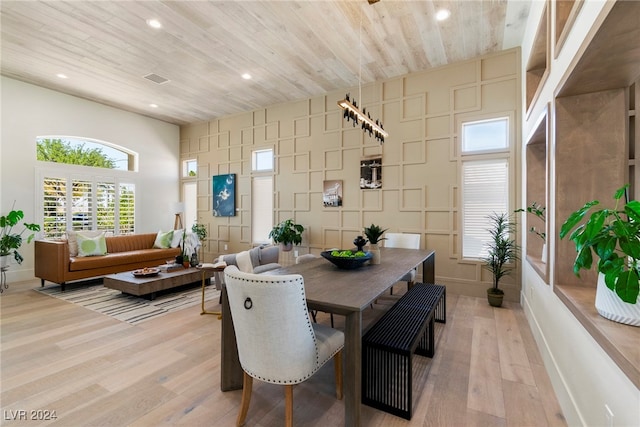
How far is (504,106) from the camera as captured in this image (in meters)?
4.04

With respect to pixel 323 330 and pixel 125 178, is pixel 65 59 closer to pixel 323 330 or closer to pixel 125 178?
pixel 125 178

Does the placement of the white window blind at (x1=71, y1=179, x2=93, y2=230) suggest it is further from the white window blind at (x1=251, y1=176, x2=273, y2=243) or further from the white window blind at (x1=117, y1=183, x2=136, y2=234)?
the white window blind at (x1=251, y1=176, x2=273, y2=243)

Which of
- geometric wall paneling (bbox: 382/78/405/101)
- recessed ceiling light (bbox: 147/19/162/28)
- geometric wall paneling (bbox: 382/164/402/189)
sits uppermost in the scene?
recessed ceiling light (bbox: 147/19/162/28)

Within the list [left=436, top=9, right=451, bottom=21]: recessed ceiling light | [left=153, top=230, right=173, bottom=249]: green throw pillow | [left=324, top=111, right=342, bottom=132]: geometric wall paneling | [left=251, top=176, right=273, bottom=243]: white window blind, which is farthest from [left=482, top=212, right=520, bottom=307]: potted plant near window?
[left=153, top=230, right=173, bottom=249]: green throw pillow

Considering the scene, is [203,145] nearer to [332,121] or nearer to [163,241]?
[163,241]

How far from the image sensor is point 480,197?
4215mm

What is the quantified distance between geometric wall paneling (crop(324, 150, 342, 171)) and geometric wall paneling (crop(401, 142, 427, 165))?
3.81 ft

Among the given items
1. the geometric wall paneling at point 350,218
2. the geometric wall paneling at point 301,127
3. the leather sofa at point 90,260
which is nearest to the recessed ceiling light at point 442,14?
the geometric wall paneling at point 301,127

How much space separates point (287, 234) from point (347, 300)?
12.8 feet

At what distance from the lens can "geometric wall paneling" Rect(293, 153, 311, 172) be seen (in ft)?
18.7

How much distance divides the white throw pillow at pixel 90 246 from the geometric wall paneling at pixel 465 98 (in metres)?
6.37

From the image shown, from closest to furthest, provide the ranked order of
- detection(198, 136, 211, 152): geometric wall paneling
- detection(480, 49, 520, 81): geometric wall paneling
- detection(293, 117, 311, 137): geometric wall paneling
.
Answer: detection(480, 49, 520, 81): geometric wall paneling → detection(293, 117, 311, 137): geometric wall paneling → detection(198, 136, 211, 152): geometric wall paneling

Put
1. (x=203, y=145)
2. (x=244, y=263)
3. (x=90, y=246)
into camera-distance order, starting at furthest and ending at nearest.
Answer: (x=203, y=145), (x=90, y=246), (x=244, y=263)

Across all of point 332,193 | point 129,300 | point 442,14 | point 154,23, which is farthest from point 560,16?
point 129,300
